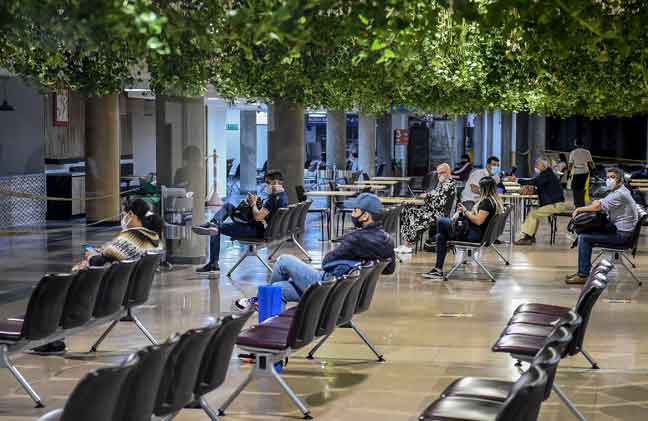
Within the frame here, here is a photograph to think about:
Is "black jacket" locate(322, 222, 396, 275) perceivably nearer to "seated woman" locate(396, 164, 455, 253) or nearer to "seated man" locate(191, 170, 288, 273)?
"seated man" locate(191, 170, 288, 273)

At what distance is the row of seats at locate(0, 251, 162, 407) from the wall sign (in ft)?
46.6

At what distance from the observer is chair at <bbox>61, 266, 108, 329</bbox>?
7.61m

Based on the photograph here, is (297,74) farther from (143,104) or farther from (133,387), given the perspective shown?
(143,104)

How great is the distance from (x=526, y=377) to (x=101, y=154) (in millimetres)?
16574

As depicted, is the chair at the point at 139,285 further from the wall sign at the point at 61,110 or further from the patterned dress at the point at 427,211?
the wall sign at the point at 61,110

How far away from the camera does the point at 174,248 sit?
14547 mm

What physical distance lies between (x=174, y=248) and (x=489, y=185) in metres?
4.14

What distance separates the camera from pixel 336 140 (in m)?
33.1

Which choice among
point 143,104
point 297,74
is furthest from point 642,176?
point 297,74

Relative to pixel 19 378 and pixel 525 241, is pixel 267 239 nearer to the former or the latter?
pixel 525 241

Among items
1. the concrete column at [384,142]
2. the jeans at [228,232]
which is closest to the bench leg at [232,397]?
the jeans at [228,232]

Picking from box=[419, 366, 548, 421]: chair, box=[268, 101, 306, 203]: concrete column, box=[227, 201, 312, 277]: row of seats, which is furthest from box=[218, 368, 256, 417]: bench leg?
box=[268, 101, 306, 203]: concrete column

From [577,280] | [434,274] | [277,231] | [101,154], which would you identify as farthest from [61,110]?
[577,280]

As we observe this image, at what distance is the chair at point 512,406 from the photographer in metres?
4.41
